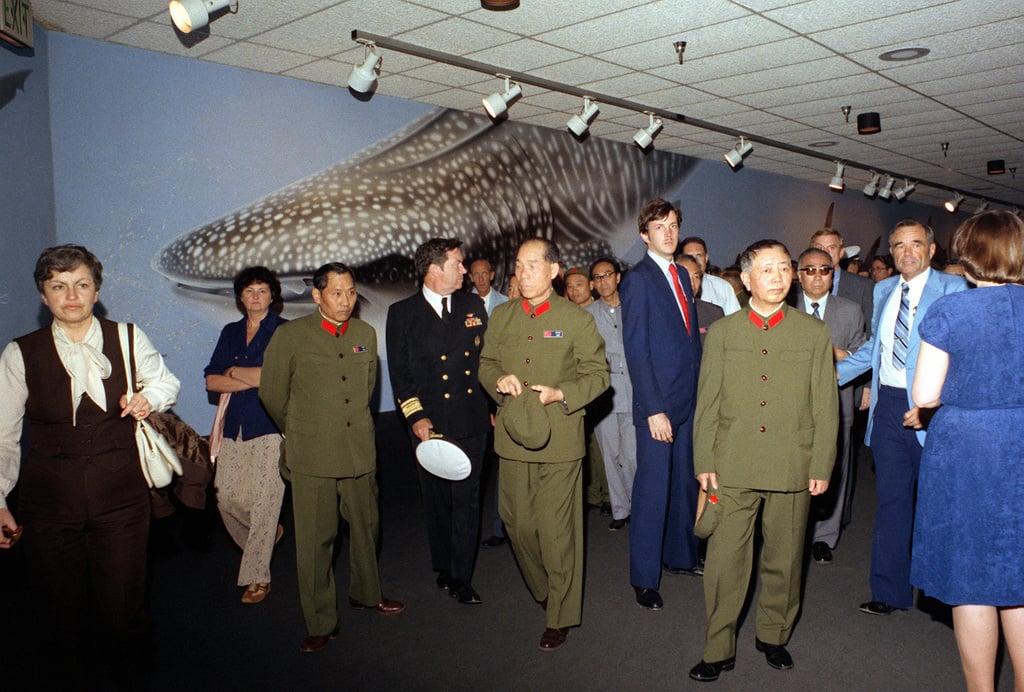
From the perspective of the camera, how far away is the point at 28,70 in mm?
4684

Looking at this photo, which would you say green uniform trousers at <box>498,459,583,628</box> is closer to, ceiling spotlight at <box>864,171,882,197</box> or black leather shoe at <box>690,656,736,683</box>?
black leather shoe at <box>690,656,736,683</box>

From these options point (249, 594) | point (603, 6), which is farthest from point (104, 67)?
point (249, 594)

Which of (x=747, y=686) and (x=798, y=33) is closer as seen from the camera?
(x=747, y=686)

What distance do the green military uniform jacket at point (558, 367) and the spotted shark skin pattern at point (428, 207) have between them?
11.8ft

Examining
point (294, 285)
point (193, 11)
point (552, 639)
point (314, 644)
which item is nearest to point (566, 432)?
point (552, 639)

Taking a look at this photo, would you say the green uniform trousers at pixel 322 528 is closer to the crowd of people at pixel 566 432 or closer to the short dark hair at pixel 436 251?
the crowd of people at pixel 566 432

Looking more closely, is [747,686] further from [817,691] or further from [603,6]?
[603,6]

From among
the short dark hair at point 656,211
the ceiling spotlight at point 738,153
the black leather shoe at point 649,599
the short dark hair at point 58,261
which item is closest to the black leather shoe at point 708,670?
the black leather shoe at point 649,599

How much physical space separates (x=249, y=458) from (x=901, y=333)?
10.5 ft

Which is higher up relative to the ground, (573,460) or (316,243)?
(316,243)

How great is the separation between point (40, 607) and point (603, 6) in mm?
4236

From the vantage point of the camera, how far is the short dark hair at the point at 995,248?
2.38m

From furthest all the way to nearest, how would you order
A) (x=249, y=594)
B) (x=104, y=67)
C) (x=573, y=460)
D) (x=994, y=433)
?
(x=104, y=67) < (x=249, y=594) < (x=573, y=460) < (x=994, y=433)

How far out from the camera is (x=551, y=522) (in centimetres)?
323
